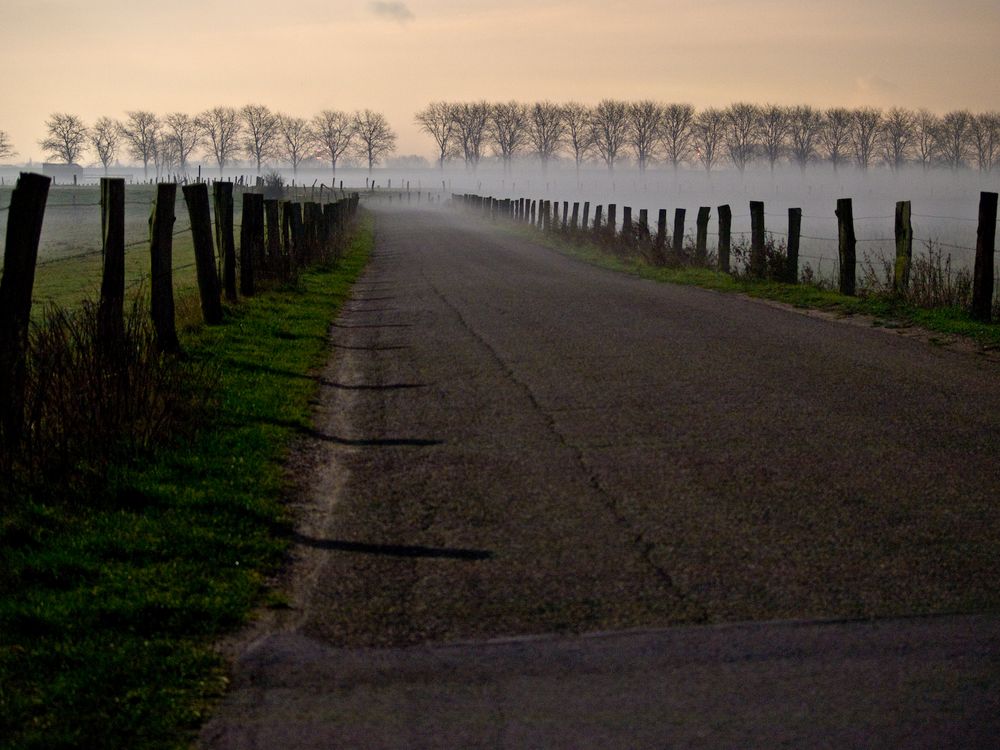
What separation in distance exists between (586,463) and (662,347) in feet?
17.5

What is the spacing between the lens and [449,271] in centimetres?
2538

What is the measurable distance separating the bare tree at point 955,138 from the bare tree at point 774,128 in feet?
74.0

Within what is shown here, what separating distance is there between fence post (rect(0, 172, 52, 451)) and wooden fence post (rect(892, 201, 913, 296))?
Answer: 13516mm

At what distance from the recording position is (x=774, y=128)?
6821 inches

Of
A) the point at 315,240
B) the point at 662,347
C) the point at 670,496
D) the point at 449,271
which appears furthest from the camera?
the point at 315,240

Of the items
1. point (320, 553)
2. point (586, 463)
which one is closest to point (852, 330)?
point (586, 463)

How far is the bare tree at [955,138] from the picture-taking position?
533 ft

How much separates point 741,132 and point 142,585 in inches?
7052

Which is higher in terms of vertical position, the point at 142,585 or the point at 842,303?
the point at 842,303

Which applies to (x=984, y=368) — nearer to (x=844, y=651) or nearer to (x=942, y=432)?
(x=942, y=432)

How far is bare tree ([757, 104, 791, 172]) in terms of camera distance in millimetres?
173000

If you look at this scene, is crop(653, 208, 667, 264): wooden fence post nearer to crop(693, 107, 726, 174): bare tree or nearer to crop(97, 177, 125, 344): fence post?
crop(97, 177, 125, 344): fence post

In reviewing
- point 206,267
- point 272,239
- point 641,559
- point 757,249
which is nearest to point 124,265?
point 206,267

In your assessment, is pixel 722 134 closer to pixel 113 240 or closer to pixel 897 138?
pixel 897 138
